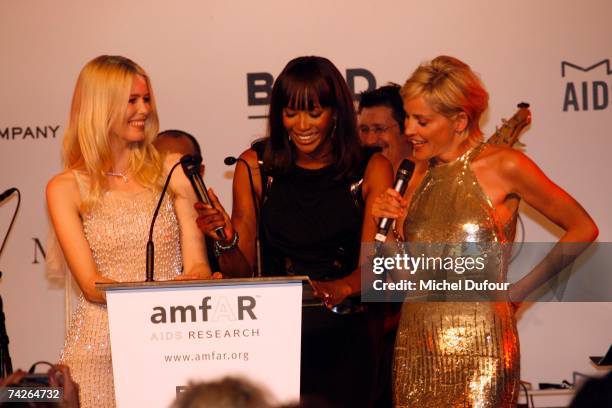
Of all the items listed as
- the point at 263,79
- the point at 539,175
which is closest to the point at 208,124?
the point at 263,79

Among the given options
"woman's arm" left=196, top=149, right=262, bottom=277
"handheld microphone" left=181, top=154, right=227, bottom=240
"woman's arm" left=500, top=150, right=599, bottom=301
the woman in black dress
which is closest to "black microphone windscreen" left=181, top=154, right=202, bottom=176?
"handheld microphone" left=181, top=154, right=227, bottom=240

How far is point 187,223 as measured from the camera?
13.7ft

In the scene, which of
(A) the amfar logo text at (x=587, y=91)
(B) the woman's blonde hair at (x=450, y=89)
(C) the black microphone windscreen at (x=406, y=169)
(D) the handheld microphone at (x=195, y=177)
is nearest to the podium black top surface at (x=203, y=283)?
(D) the handheld microphone at (x=195, y=177)

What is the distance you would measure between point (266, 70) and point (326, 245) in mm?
1942

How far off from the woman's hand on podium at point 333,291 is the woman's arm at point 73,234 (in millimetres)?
825

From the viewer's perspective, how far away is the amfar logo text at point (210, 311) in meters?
3.41

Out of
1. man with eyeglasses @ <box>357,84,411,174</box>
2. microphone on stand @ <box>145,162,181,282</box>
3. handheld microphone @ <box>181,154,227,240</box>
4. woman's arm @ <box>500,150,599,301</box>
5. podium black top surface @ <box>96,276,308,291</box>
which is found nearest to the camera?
podium black top surface @ <box>96,276,308,291</box>

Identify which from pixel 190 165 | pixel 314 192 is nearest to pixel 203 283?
pixel 190 165

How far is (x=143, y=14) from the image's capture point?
20.4 ft

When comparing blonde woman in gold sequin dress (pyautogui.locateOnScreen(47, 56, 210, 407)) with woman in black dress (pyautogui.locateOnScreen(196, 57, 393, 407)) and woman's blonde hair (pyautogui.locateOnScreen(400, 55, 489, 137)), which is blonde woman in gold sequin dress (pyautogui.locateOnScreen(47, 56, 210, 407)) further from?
woman's blonde hair (pyautogui.locateOnScreen(400, 55, 489, 137))

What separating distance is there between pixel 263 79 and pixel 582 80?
6.01 feet

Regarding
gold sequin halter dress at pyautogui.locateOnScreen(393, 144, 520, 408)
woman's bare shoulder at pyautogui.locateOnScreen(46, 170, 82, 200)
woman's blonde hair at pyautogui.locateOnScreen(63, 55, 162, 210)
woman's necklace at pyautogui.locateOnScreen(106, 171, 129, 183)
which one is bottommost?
gold sequin halter dress at pyautogui.locateOnScreen(393, 144, 520, 408)

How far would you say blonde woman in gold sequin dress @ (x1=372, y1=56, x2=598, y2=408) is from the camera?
13.4 ft

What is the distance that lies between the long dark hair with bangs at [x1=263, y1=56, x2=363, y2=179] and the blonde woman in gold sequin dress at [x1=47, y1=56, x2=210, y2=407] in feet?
1.77
